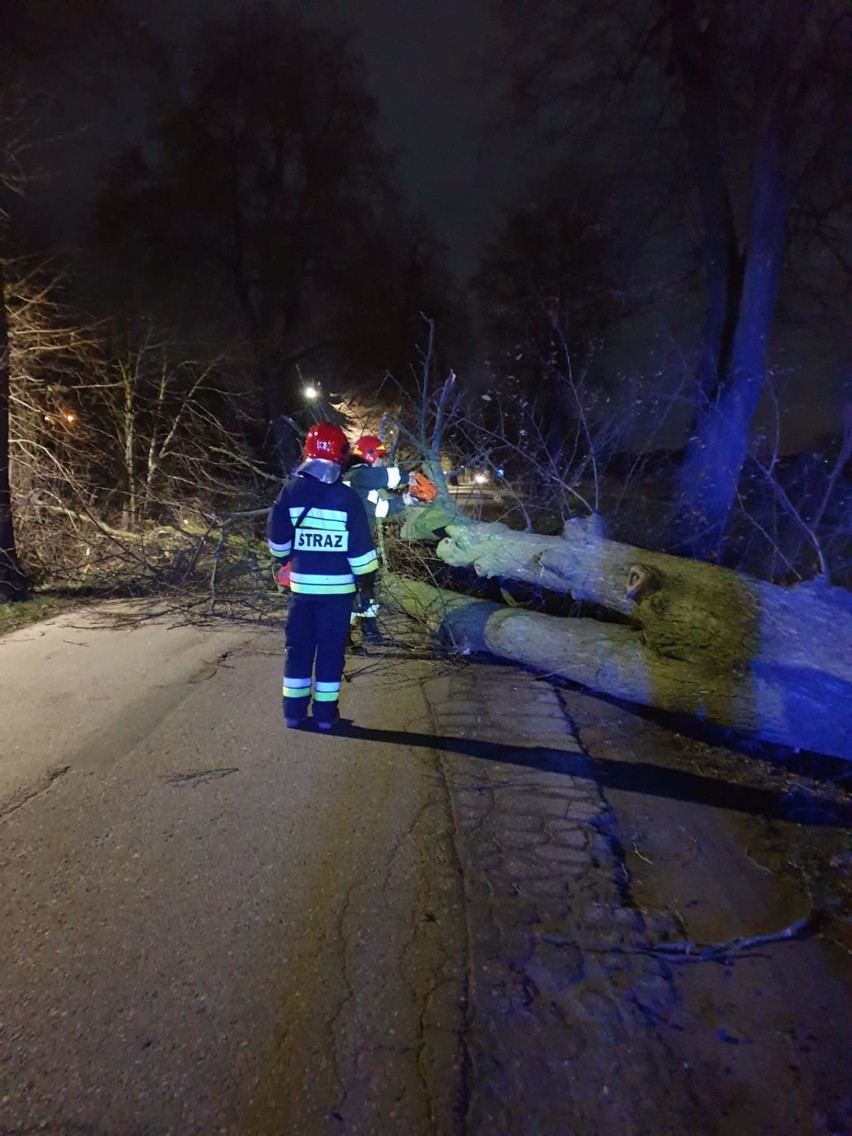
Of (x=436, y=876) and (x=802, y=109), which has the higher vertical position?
(x=802, y=109)

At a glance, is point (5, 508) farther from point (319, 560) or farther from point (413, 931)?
point (413, 931)

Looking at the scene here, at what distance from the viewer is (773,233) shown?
9.75m

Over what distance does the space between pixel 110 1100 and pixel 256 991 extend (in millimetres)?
432

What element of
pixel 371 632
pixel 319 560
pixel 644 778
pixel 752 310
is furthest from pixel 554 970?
pixel 752 310

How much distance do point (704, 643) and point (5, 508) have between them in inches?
295

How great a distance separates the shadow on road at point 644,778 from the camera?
122 inches

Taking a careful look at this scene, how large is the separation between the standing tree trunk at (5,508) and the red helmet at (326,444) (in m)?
5.17

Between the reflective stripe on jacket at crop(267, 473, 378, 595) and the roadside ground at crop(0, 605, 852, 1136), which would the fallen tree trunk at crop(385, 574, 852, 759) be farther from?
the reflective stripe on jacket at crop(267, 473, 378, 595)

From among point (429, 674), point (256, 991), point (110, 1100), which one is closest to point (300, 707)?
point (429, 674)

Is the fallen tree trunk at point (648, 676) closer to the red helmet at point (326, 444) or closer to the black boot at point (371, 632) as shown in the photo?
the black boot at point (371, 632)

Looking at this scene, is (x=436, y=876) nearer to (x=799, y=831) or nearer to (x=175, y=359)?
(x=799, y=831)

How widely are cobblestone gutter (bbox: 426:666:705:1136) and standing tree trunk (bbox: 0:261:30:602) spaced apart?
6015 mm

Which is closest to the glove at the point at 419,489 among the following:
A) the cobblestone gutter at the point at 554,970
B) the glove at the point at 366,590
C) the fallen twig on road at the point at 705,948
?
the glove at the point at 366,590

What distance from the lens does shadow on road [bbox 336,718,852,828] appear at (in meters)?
3.11
